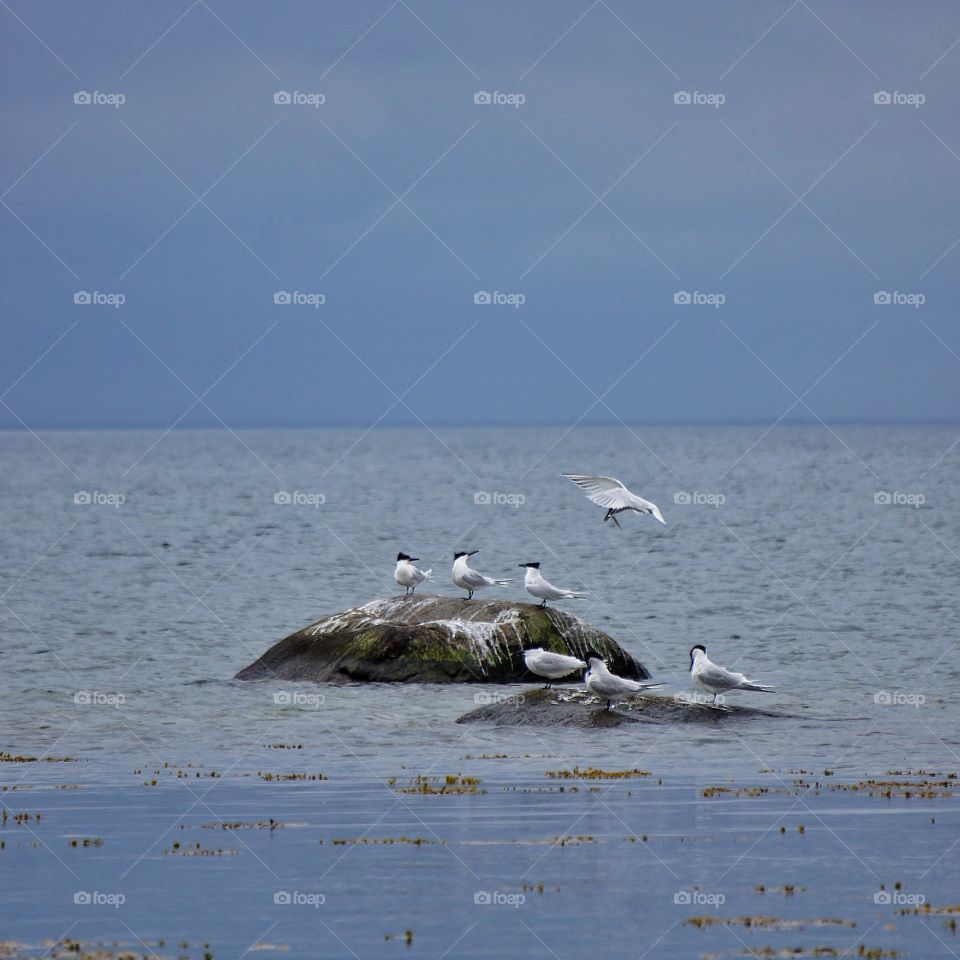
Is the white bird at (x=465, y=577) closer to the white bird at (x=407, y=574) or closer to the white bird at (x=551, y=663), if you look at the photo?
the white bird at (x=407, y=574)

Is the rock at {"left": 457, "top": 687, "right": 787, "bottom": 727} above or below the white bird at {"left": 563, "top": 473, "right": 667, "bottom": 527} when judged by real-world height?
below

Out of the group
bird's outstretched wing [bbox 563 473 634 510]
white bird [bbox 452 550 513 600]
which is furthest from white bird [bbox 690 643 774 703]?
white bird [bbox 452 550 513 600]

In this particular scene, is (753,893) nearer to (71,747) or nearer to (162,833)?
(162,833)

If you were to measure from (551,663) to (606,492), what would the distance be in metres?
2.99

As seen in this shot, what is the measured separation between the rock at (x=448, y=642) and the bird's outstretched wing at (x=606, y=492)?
2177 millimetres

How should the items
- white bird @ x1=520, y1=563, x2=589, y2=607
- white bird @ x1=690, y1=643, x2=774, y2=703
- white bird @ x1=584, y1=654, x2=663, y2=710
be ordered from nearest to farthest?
1. white bird @ x1=584, y1=654, x2=663, y2=710
2. white bird @ x1=690, y1=643, x2=774, y2=703
3. white bird @ x1=520, y1=563, x2=589, y2=607

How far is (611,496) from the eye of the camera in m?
26.1

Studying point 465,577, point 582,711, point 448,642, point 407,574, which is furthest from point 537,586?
point 582,711

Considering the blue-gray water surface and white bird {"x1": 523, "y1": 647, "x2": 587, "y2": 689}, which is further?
white bird {"x1": 523, "y1": 647, "x2": 587, "y2": 689}

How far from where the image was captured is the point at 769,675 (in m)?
30.4

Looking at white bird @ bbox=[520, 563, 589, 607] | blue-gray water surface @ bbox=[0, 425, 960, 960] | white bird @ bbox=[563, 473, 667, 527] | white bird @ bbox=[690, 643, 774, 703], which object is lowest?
blue-gray water surface @ bbox=[0, 425, 960, 960]

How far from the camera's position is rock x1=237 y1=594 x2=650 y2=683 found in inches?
1070

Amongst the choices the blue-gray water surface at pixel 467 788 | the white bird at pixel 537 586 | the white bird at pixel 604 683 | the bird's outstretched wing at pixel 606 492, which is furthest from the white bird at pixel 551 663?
the bird's outstretched wing at pixel 606 492

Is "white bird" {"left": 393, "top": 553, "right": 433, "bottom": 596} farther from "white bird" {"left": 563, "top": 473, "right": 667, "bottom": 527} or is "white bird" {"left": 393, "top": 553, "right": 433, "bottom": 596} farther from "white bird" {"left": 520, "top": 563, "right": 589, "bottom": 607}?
"white bird" {"left": 563, "top": 473, "right": 667, "bottom": 527}
